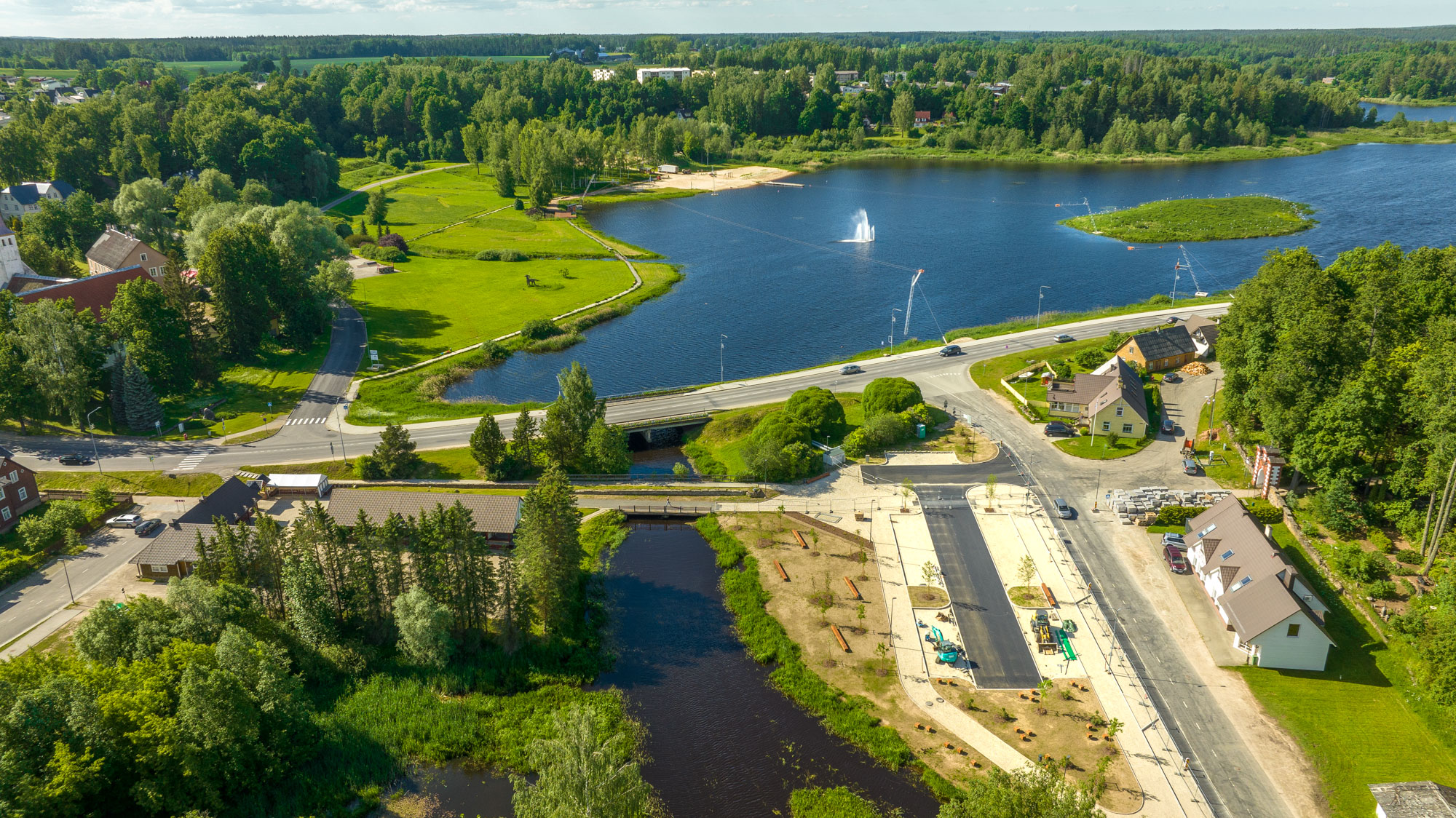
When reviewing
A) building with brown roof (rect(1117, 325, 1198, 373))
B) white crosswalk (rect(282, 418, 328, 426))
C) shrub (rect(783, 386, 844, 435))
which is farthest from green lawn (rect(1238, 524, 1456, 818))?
white crosswalk (rect(282, 418, 328, 426))

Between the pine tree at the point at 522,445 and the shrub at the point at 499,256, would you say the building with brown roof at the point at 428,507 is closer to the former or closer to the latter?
the pine tree at the point at 522,445

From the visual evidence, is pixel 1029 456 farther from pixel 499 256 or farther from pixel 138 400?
pixel 499 256

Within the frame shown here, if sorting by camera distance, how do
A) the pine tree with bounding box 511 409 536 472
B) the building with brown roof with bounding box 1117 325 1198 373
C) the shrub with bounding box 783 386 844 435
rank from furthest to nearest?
1. the building with brown roof with bounding box 1117 325 1198 373
2. the shrub with bounding box 783 386 844 435
3. the pine tree with bounding box 511 409 536 472

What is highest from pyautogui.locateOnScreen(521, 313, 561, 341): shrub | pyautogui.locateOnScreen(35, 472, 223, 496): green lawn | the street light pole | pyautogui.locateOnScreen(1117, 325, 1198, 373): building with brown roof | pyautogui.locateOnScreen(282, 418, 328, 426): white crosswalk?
pyautogui.locateOnScreen(1117, 325, 1198, 373): building with brown roof

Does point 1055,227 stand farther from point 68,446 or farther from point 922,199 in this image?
point 68,446

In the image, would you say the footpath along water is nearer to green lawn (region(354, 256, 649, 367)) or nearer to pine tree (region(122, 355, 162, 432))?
pine tree (region(122, 355, 162, 432))

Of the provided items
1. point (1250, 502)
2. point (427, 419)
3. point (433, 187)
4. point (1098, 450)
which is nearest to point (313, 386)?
point (427, 419)
